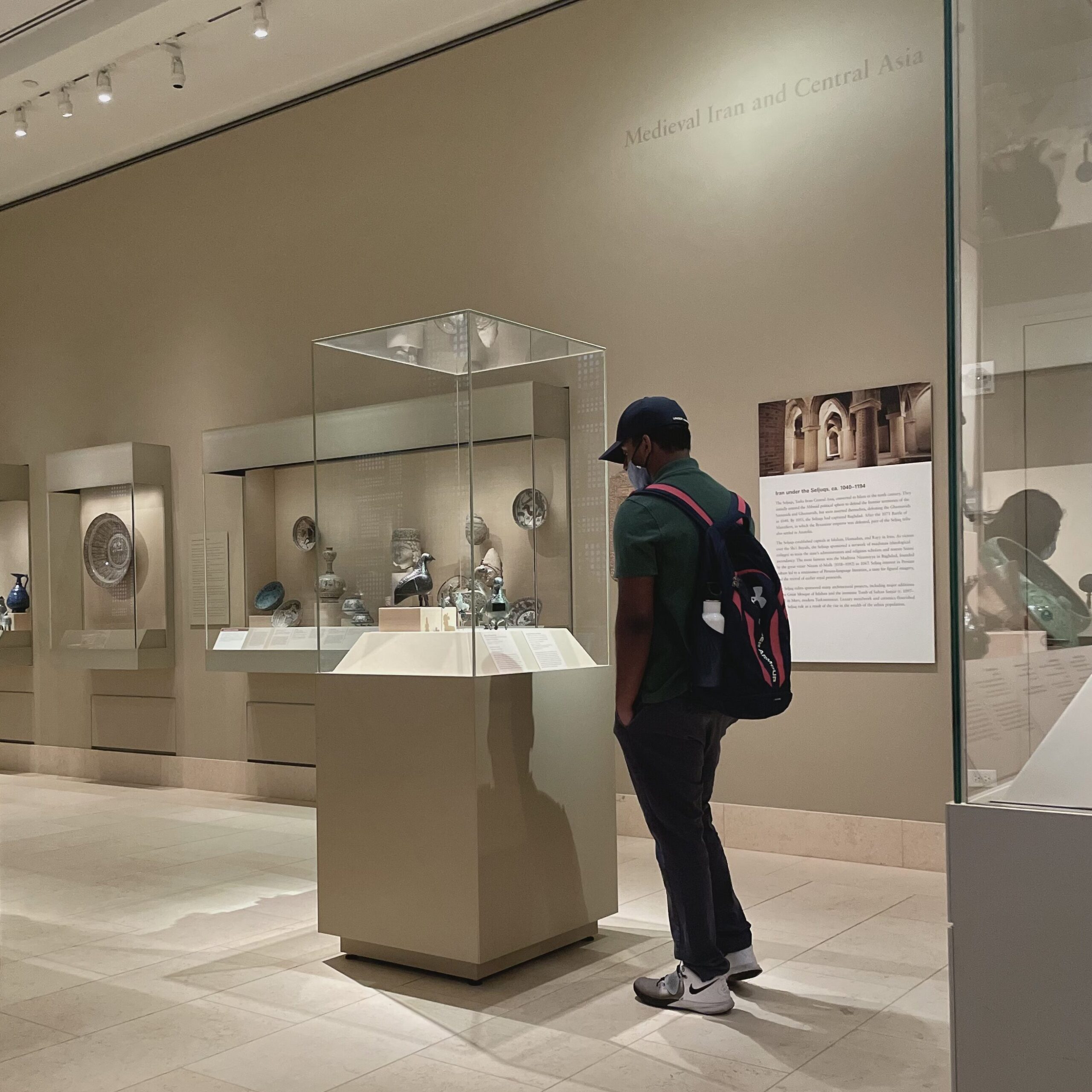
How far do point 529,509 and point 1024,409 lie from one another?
2.58 m

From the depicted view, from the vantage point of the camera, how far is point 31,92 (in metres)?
8.68

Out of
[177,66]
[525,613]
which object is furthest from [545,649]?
[177,66]

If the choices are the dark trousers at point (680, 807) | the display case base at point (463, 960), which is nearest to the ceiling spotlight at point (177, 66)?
the display case base at point (463, 960)

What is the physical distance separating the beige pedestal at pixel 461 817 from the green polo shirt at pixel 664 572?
690mm

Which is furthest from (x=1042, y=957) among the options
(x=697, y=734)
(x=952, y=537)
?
(x=697, y=734)

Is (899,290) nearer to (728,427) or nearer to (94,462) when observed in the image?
(728,427)

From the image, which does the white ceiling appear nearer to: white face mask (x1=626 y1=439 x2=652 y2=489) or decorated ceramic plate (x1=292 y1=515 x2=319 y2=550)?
decorated ceramic plate (x1=292 y1=515 x2=319 y2=550)

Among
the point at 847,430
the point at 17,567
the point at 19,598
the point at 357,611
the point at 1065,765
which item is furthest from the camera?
the point at 17,567

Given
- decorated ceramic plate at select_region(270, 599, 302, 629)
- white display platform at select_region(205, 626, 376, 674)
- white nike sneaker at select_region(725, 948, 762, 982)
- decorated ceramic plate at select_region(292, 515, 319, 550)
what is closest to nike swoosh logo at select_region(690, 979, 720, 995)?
white nike sneaker at select_region(725, 948, 762, 982)

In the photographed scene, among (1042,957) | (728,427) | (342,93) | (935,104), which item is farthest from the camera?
(342,93)

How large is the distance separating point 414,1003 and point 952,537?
2.55m

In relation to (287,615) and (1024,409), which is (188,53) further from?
(1024,409)

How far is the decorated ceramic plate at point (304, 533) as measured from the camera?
745cm

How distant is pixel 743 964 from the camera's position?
12.7ft
